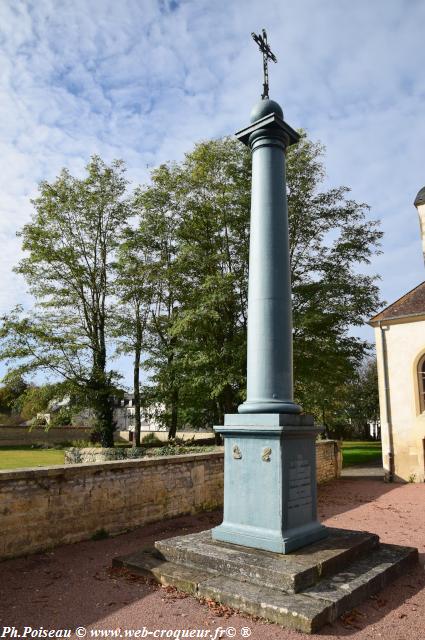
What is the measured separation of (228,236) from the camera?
18.3 meters

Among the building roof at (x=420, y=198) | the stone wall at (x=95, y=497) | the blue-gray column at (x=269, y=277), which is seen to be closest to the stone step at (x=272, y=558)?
the blue-gray column at (x=269, y=277)

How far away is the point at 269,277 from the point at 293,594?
3.65 metres

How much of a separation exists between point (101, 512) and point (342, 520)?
194 inches

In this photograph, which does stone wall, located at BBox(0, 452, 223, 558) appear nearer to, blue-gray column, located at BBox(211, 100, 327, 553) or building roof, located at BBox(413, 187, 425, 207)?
blue-gray column, located at BBox(211, 100, 327, 553)

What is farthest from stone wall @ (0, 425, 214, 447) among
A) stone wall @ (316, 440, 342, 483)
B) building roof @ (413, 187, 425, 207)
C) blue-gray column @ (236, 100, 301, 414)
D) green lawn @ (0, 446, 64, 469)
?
blue-gray column @ (236, 100, 301, 414)

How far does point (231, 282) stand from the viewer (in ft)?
53.6

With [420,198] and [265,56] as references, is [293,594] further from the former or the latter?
[420,198]

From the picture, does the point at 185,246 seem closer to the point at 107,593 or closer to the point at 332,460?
the point at 332,460

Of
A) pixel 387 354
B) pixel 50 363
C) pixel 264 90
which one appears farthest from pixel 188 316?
pixel 264 90

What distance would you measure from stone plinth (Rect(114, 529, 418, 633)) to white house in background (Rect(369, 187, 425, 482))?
38.7 feet

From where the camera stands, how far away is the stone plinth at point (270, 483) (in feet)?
17.7

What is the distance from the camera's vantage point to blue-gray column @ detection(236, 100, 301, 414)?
598 cm

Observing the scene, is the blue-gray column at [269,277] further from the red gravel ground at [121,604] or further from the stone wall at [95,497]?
the stone wall at [95,497]

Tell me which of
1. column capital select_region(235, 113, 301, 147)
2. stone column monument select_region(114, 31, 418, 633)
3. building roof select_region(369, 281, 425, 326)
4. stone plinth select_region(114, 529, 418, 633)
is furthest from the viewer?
building roof select_region(369, 281, 425, 326)
